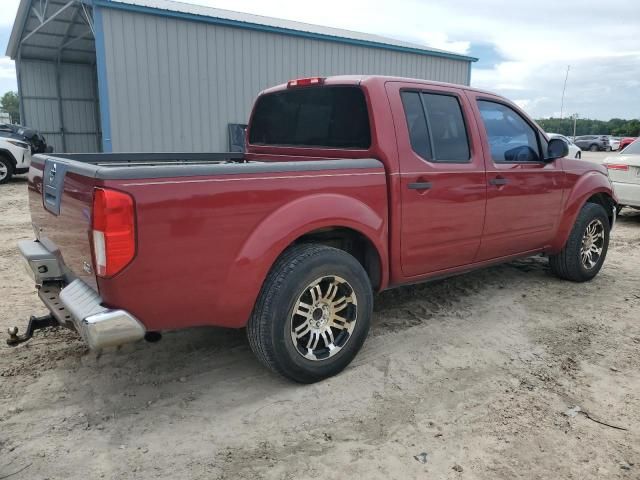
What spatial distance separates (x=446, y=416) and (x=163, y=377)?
5.72 feet

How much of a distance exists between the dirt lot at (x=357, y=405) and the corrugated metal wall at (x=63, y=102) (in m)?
17.0

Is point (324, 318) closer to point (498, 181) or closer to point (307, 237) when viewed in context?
point (307, 237)

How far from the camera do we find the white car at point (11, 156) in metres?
12.5

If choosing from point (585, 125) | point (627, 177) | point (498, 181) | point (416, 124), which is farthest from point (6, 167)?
point (585, 125)

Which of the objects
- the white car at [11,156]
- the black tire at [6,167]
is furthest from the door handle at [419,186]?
the black tire at [6,167]

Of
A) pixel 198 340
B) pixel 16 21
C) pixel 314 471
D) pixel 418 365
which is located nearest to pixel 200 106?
pixel 16 21

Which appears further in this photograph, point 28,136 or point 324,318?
point 28,136

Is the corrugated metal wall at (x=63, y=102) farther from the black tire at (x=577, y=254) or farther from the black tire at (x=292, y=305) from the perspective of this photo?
the black tire at (x=292, y=305)

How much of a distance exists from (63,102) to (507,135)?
19002 mm

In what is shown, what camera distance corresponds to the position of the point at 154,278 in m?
2.57

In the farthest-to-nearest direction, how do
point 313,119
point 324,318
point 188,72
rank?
point 188,72
point 313,119
point 324,318

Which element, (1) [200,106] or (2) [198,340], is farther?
(1) [200,106]

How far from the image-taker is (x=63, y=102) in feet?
63.6

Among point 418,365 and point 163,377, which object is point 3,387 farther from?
point 418,365
